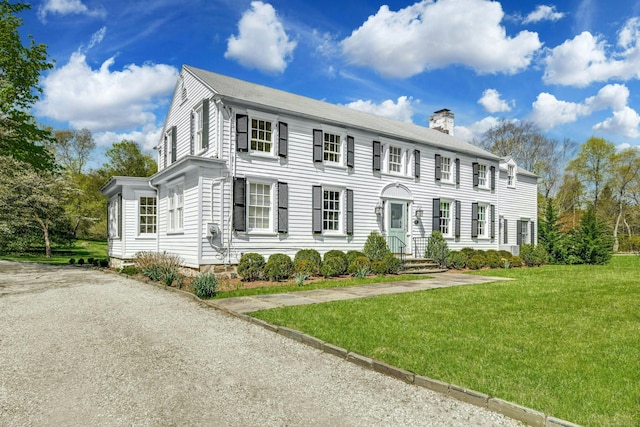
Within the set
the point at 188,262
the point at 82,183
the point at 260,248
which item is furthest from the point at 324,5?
the point at 82,183

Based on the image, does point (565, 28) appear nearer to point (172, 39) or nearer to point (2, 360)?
point (172, 39)

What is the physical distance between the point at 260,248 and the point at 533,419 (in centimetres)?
1091

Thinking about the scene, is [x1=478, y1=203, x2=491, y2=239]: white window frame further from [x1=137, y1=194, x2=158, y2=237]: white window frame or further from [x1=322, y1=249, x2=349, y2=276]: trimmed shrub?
[x1=137, y1=194, x2=158, y2=237]: white window frame

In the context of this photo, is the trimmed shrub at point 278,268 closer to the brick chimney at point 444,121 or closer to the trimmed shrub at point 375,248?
the trimmed shrub at point 375,248

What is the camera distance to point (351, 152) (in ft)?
53.2

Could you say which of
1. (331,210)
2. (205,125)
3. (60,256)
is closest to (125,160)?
(60,256)

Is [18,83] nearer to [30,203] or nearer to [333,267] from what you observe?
[30,203]

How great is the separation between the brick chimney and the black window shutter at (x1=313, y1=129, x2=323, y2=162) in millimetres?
12741

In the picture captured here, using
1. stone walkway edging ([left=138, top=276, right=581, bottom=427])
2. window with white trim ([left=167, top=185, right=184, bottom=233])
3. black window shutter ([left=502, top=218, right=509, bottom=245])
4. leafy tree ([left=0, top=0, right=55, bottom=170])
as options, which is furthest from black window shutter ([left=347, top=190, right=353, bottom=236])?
leafy tree ([left=0, top=0, right=55, bottom=170])

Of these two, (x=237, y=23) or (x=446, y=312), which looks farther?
(x=237, y=23)

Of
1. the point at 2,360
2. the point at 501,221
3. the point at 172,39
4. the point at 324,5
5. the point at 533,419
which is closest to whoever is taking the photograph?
the point at 533,419

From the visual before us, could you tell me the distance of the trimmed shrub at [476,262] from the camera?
17.6 metres

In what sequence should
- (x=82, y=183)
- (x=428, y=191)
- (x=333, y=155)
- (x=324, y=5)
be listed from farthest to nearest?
(x=82, y=183)
(x=428, y=191)
(x=333, y=155)
(x=324, y=5)

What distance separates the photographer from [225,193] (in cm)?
1302
